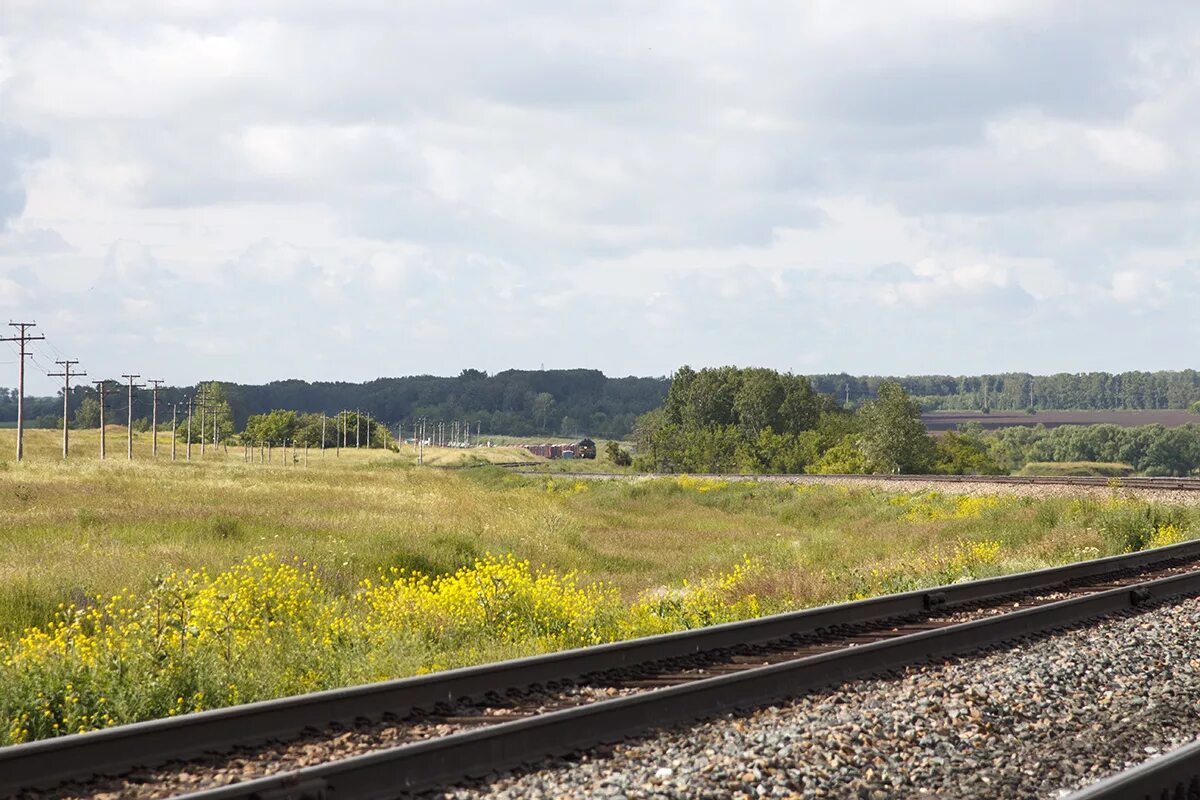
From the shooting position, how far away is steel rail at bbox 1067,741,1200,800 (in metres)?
5.62

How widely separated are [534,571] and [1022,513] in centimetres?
1366

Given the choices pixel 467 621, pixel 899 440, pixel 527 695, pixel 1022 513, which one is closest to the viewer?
pixel 527 695

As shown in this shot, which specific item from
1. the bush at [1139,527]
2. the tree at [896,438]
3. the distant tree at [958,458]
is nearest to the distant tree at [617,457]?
the distant tree at [958,458]

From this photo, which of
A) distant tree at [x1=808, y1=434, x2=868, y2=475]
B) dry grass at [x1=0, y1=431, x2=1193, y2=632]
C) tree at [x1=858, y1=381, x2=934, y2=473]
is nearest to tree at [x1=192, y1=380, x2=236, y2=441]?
distant tree at [x1=808, y1=434, x2=868, y2=475]

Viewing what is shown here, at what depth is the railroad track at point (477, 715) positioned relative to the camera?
20.5 ft

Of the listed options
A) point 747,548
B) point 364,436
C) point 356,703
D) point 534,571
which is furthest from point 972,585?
point 364,436

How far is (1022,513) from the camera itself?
100 feet

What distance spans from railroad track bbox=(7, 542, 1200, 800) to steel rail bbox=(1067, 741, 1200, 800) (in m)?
2.88

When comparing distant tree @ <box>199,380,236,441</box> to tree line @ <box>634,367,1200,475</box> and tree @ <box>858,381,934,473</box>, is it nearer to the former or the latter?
tree line @ <box>634,367,1200,475</box>

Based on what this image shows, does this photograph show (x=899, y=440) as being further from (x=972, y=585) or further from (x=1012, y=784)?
(x=1012, y=784)

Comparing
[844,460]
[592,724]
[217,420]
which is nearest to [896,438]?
[844,460]

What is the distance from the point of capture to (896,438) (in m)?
83.1

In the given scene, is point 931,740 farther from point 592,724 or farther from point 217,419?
point 217,419

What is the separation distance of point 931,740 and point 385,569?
15.1m
